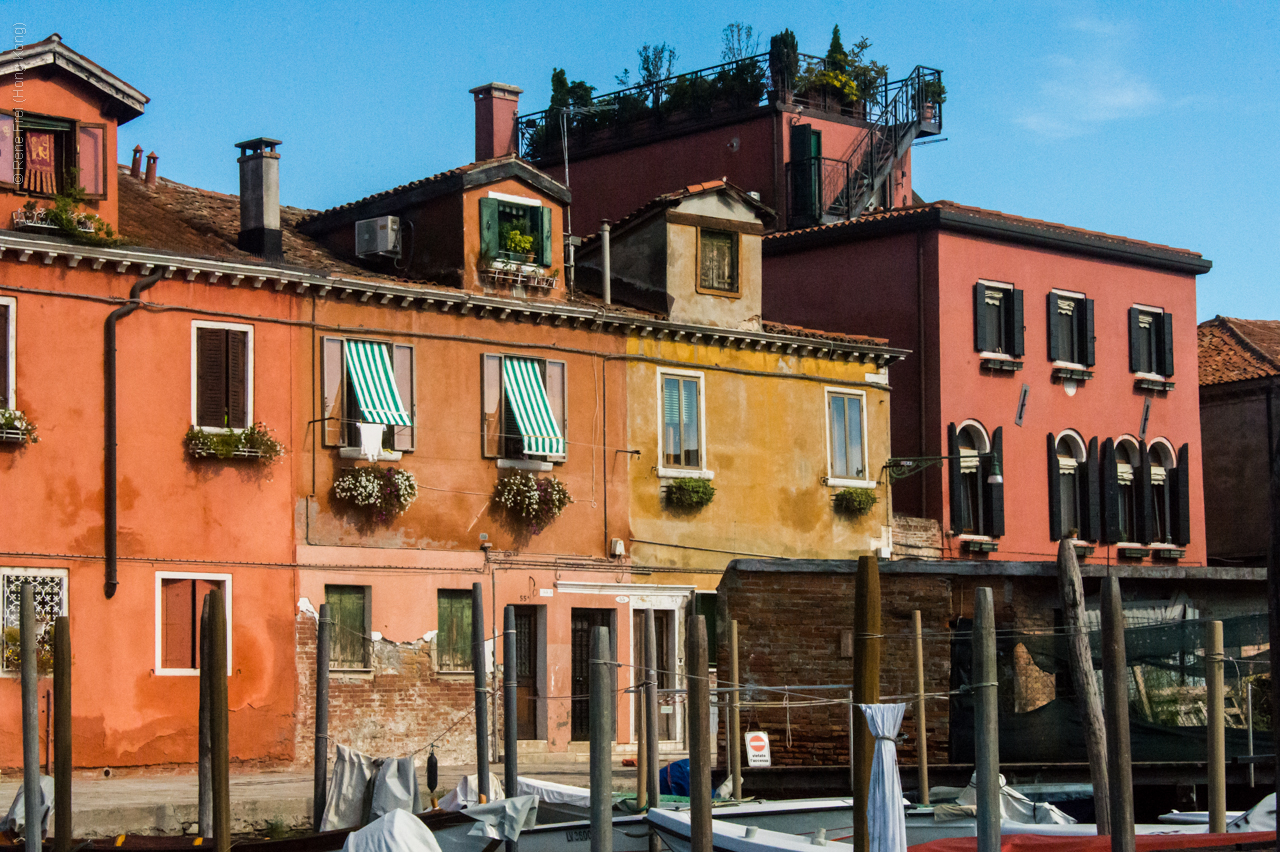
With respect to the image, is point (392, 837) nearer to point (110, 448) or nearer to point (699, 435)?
point (110, 448)

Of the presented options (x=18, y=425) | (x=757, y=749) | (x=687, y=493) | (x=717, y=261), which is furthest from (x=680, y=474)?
(x=18, y=425)

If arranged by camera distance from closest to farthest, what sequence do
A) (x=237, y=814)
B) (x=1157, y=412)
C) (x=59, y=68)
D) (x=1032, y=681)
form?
(x=237, y=814)
(x=1032, y=681)
(x=59, y=68)
(x=1157, y=412)

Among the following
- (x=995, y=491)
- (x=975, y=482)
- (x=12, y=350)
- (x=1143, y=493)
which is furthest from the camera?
(x=1143, y=493)

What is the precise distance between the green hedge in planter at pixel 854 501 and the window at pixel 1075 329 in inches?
184

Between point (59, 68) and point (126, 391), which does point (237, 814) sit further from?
point (59, 68)

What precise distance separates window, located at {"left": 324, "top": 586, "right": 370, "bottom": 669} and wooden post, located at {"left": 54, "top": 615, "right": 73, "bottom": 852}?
6493 millimetres

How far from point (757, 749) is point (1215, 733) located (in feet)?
19.9

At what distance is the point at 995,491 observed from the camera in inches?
1113

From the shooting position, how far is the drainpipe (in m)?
21.0

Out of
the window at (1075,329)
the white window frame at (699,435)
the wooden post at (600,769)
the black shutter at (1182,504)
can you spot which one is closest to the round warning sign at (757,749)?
the wooden post at (600,769)

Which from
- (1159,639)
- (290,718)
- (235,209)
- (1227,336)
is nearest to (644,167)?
(235,209)

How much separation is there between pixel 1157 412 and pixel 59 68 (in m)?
18.0

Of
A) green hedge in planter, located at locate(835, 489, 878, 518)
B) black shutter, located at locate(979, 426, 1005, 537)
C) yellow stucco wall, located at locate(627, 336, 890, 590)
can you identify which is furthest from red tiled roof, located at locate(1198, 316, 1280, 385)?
green hedge in planter, located at locate(835, 489, 878, 518)

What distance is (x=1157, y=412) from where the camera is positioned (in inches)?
1219
